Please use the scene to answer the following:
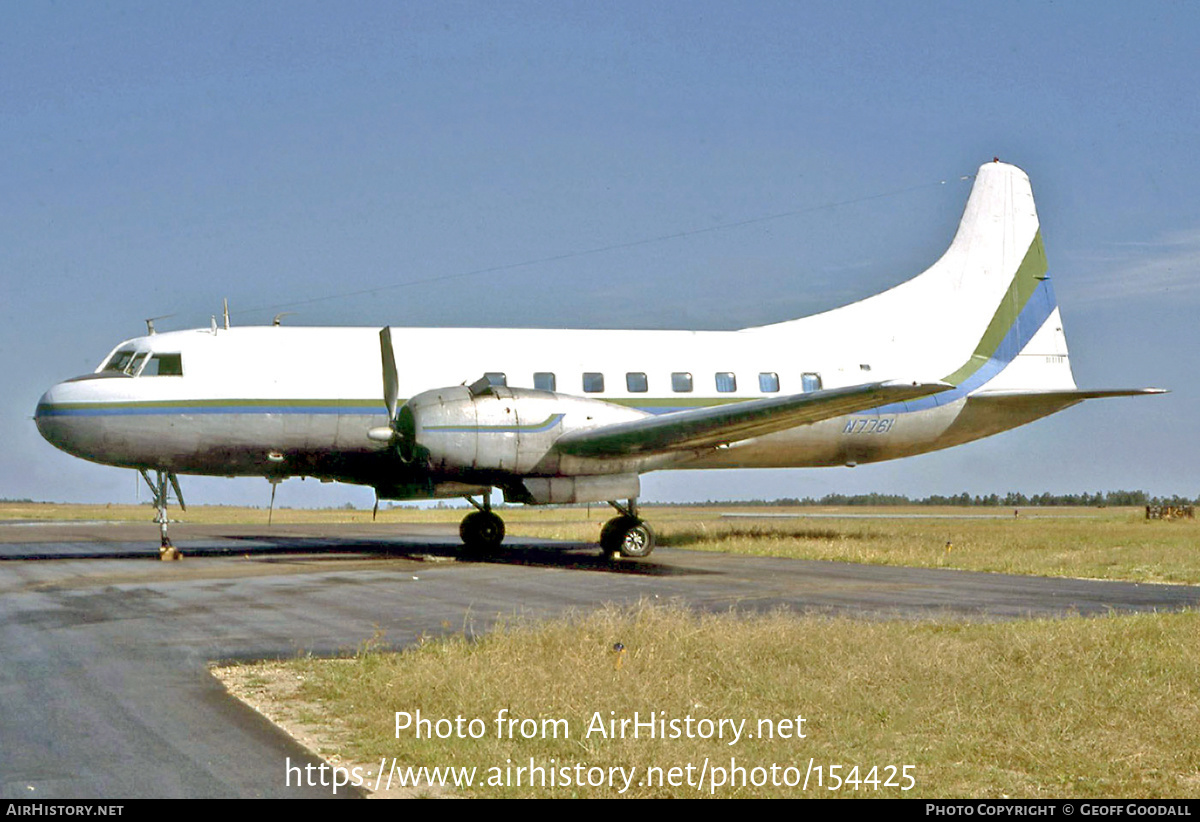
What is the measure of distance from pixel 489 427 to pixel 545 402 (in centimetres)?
136

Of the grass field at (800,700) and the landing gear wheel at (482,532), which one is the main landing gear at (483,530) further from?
the grass field at (800,700)

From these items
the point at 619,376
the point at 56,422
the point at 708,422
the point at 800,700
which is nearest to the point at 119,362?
the point at 56,422

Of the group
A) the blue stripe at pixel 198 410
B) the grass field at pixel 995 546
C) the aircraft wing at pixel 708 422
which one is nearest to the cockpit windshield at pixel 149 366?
the blue stripe at pixel 198 410

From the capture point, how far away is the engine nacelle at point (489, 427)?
21.7 metres

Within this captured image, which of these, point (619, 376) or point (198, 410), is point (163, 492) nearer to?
point (198, 410)

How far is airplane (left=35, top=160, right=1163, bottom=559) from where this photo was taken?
→ 2228cm

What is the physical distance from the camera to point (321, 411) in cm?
2388

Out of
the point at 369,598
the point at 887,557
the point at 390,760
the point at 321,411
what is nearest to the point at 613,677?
the point at 390,760

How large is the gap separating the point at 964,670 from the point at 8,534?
37212mm

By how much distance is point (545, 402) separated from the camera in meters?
22.7

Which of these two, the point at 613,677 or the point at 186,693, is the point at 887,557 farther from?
Answer: the point at 186,693

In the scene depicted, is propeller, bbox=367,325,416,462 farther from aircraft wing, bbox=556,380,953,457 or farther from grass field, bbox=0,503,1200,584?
grass field, bbox=0,503,1200,584

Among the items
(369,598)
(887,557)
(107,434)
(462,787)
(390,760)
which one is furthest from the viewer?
(887,557)

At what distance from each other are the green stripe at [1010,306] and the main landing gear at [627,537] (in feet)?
31.2
